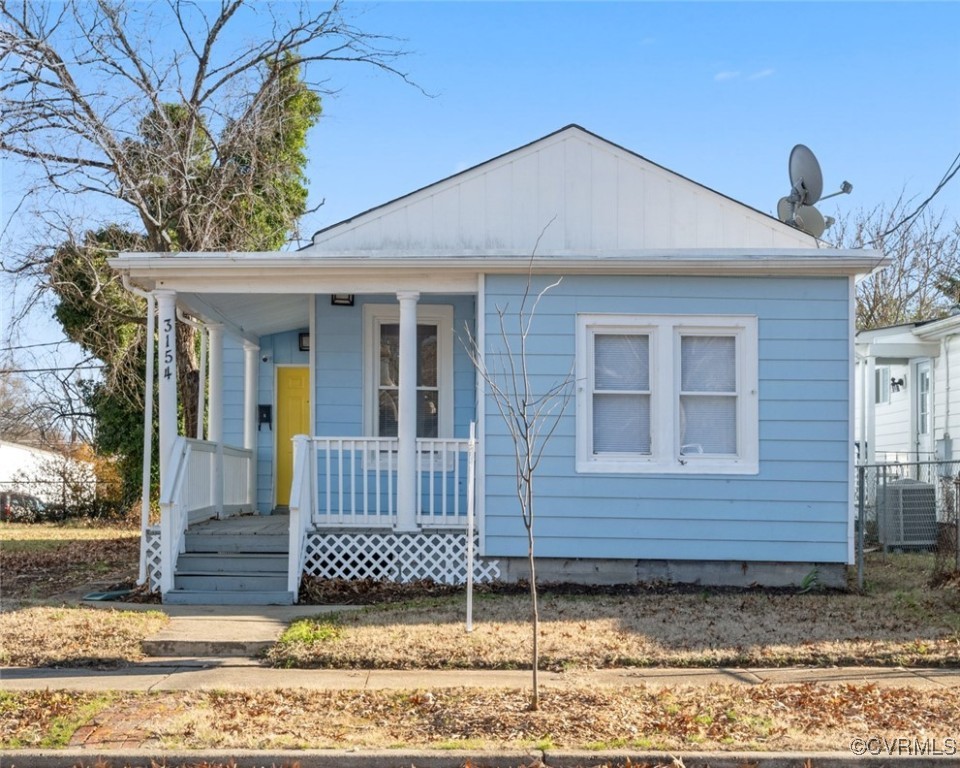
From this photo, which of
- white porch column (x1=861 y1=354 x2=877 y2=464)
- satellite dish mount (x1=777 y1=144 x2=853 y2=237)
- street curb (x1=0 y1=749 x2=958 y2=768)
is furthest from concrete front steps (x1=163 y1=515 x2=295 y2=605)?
white porch column (x1=861 y1=354 x2=877 y2=464)

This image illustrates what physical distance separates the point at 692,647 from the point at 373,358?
5826 millimetres

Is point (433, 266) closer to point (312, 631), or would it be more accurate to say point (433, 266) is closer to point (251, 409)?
point (312, 631)

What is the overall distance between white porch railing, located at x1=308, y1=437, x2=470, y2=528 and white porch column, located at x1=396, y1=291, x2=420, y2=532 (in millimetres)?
97

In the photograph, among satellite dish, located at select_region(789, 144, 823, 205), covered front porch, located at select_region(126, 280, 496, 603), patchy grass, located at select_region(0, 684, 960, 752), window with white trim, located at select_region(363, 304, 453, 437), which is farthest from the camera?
satellite dish, located at select_region(789, 144, 823, 205)

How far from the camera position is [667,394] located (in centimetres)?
1067

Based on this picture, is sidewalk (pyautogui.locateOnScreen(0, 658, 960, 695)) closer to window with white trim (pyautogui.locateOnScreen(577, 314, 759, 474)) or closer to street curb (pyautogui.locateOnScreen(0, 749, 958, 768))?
street curb (pyautogui.locateOnScreen(0, 749, 958, 768))

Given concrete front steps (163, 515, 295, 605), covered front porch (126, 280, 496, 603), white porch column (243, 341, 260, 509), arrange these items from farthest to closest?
white porch column (243, 341, 260, 509) → covered front porch (126, 280, 496, 603) → concrete front steps (163, 515, 295, 605)

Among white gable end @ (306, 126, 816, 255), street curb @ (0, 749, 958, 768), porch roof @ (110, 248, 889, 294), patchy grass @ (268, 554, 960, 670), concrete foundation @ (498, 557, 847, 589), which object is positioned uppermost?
white gable end @ (306, 126, 816, 255)

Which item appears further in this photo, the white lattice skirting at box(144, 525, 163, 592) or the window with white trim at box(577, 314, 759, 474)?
the window with white trim at box(577, 314, 759, 474)

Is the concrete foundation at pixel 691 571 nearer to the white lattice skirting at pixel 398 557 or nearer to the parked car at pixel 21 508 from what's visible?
the white lattice skirting at pixel 398 557

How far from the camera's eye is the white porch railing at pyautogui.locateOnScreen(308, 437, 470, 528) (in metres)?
10.9

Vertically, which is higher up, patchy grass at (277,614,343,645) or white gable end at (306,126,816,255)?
white gable end at (306,126,816,255)

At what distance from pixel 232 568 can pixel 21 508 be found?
14.1 meters

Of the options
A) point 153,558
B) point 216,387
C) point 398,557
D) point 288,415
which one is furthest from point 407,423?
point 288,415
